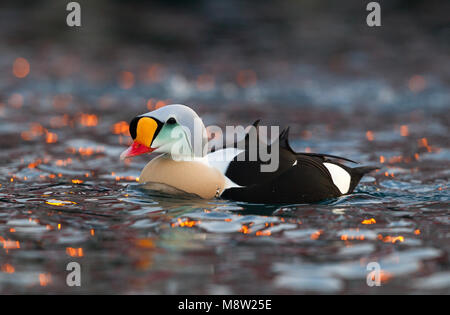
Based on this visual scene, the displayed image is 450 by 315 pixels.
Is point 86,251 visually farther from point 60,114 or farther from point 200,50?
point 200,50

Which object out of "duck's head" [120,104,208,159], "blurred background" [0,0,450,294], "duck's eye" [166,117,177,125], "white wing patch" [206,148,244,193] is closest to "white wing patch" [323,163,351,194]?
"blurred background" [0,0,450,294]

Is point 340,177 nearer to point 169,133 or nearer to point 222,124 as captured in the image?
point 169,133

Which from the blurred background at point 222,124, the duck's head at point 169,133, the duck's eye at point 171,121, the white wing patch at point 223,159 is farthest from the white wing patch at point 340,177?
the duck's eye at point 171,121

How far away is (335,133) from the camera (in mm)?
9719

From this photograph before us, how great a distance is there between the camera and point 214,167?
568cm

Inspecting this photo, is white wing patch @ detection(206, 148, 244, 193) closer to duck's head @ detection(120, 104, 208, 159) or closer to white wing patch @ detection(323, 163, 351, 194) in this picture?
duck's head @ detection(120, 104, 208, 159)

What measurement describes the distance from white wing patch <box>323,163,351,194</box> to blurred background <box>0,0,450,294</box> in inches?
5.2

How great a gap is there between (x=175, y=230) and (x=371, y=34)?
11550 millimetres

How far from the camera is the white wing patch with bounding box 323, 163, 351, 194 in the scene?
5.99 meters

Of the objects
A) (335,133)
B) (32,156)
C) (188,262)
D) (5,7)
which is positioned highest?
(5,7)

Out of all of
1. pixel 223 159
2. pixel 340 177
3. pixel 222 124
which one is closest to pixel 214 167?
pixel 223 159

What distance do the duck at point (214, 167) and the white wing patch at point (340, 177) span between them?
21cm

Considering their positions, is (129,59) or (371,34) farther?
(371,34)

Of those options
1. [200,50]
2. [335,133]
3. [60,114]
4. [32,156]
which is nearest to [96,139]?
[32,156]
